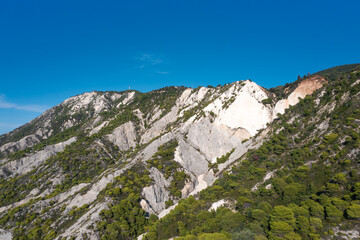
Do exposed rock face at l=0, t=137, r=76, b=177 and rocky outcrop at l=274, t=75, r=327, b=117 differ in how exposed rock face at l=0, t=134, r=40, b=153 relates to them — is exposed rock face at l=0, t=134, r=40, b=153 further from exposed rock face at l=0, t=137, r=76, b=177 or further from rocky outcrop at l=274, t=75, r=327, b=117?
rocky outcrop at l=274, t=75, r=327, b=117

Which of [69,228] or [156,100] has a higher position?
[156,100]

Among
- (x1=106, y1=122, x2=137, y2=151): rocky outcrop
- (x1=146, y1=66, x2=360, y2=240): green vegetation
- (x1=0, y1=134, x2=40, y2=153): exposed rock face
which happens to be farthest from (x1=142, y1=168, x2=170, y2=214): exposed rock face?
(x1=0, y1=134, x2=40, y2=153): exposed rock face

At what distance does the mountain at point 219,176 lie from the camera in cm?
2962

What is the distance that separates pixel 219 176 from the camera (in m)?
53.9

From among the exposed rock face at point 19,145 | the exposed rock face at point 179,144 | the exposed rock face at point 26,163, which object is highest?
the exposed rock face at point 19,145

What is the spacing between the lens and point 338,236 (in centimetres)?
2450

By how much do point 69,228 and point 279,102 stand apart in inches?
3009

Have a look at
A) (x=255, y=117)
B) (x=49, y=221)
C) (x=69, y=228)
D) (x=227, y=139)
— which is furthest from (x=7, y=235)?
(x=255, y=117)

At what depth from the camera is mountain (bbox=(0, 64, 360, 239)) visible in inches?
1166

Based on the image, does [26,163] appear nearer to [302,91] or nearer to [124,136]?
[124,136]

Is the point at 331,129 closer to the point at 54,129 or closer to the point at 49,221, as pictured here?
the point at 49,221

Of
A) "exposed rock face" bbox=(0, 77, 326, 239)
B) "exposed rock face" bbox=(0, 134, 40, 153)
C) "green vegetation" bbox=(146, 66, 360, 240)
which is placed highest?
"exposed rock face" bbox=(0, 134, 40, 153)

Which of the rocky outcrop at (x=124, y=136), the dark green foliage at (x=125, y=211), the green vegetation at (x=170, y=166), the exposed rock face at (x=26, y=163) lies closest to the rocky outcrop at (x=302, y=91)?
the green vegetation at (x=170, y=166)

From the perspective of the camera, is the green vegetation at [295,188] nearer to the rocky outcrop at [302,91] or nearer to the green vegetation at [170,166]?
the rocky outcrop at [302,91]
